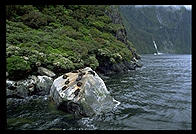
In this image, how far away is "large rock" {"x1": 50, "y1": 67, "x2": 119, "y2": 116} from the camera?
1224 centimetres

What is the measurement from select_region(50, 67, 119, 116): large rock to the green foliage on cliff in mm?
4962

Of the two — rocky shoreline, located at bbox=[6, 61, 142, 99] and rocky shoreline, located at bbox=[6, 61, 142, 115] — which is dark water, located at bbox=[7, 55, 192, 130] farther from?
rocky shoreline, located at bbox=[6, 61, 142, 99]

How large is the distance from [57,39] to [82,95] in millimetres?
17277

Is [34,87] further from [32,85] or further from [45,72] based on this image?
[45,72]

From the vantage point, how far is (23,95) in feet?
50.9

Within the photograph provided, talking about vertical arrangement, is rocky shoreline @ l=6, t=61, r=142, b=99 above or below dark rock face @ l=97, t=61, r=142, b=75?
below

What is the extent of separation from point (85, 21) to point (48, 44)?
848 inches

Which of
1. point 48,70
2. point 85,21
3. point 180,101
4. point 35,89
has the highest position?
point 85,21

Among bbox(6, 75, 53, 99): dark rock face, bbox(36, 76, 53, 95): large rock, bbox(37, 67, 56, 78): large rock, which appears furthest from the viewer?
bbox(37, 67, 56, 78): large rock

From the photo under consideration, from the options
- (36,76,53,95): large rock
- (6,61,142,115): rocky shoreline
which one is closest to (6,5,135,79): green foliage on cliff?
(6,61,142,115): rocky shoreline

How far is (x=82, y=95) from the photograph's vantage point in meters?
12.3

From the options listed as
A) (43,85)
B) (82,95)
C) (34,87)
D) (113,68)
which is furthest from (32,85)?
(113,68)

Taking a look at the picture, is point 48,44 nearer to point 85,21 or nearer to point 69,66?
point 69,66
